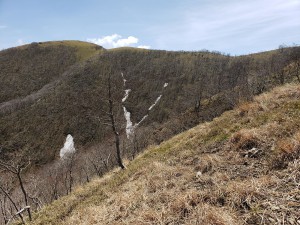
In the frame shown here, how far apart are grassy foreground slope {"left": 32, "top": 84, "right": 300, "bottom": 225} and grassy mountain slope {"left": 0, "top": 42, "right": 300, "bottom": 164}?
63.5m

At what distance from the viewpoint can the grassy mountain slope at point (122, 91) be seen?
10164 cm

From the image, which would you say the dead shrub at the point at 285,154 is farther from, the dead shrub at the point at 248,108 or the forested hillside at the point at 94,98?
the forested hillside at the point at 94,98

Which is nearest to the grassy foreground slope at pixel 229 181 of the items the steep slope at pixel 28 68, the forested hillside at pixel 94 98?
the forested hillside at pixel 94 98

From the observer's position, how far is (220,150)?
8.20 meters

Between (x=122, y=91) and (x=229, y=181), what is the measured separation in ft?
466

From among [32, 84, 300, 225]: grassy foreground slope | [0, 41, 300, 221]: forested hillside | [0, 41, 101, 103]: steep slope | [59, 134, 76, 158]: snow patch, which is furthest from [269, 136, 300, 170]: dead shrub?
[0, 41, 101, 103]: steep slope

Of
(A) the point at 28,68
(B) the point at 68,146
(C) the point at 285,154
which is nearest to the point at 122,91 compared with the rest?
(B) the point at 68,146

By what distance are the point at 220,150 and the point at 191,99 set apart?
114 m

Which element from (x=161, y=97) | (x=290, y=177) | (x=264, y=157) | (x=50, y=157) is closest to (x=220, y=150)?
(x=264, y=157)

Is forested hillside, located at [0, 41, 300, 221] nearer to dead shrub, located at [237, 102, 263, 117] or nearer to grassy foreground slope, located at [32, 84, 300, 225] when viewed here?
dead shrub, located at [237, 102, 263, 117]

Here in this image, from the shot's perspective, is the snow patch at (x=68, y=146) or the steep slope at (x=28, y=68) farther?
the steep slope at (x=28, y=68)

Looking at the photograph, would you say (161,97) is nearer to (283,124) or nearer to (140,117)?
(140,117)

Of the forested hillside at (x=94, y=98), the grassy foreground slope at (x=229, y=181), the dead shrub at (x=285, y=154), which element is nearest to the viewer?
the grassy foreground slope at (x=229, y=181)

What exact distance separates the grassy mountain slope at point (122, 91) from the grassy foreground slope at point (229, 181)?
6348cm
